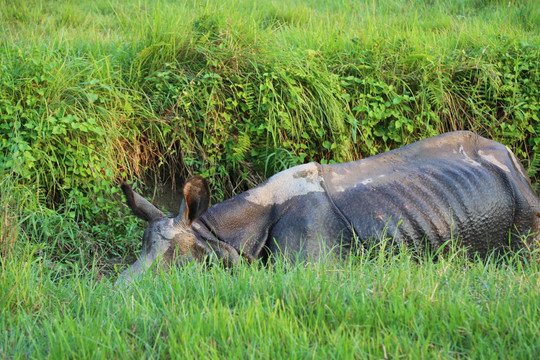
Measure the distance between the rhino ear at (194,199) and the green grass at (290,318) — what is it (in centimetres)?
82

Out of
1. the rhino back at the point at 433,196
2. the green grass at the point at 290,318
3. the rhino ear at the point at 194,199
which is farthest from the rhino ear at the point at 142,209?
the rhino back at the point at 433,196

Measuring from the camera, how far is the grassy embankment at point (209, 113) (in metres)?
3.11

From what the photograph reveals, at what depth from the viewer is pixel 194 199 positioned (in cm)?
374

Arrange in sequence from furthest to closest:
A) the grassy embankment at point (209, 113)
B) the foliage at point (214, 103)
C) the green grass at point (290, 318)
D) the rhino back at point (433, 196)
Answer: the foliage at point (214, 103), the rhino back at point (433, 196), the grassy embankment at point (209, 113), the green grass at point (290, 318)

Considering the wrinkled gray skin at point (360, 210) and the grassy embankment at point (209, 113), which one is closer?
the grassy embankment at point (209, 113)

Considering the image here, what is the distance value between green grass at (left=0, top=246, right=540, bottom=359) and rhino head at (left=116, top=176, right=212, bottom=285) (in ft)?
2.36

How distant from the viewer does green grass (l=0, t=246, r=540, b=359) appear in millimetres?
2178

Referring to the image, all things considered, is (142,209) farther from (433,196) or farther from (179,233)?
(433,196)

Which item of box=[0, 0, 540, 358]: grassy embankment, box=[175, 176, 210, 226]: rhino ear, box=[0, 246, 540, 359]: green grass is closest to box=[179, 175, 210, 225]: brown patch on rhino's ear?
box=[175, 176, 210, 226]: rhino ear

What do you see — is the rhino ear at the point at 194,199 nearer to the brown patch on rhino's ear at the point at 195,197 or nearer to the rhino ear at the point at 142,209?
the brown patch on rhino's ear at the point at 195,197

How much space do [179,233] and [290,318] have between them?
1555mm

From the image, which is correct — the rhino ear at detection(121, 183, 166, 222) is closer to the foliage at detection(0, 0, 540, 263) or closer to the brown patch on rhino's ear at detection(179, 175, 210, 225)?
Result: the brown patch on rhino's ear at detection(179, 175, 210, 225)

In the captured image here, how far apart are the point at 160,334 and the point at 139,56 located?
310cm

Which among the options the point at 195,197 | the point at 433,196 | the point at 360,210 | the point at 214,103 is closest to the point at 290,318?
the point at 195,197
